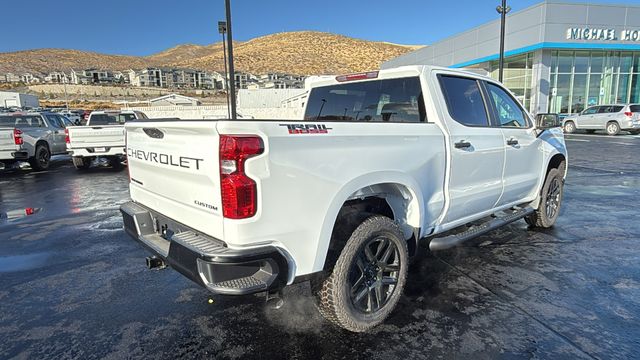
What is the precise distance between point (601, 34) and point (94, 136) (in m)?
30.2

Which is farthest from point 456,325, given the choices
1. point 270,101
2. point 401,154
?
point 270,101

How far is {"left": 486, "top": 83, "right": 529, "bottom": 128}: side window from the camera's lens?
14.9 ft

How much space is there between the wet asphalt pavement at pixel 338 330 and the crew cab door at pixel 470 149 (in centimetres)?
77

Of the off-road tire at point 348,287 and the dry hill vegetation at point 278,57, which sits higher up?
the dry hill vegetation at point 278,57

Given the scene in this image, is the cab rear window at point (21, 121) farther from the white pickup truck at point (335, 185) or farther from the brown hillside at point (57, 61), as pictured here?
the brown hillside at point (57, 61)

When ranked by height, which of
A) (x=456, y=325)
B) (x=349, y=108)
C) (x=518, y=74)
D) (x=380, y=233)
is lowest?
(x=456, y=325)

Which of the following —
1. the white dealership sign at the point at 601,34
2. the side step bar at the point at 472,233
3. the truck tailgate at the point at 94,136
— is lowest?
the side step bar at the point at 472,233

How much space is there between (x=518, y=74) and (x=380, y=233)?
31.8 metres

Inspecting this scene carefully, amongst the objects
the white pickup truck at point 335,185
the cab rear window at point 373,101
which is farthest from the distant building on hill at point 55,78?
the white pickup truck at point 335,185

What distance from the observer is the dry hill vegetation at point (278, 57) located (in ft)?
311

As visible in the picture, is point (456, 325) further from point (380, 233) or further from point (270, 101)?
point (270, 101)

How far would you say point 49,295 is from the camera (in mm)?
3803

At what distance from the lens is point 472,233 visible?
4039 mm

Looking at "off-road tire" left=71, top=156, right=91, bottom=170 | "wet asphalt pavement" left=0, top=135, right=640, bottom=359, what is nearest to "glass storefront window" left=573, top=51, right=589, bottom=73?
"wet asphalt pavement" left=0, top=135, right=640, bottom=359
